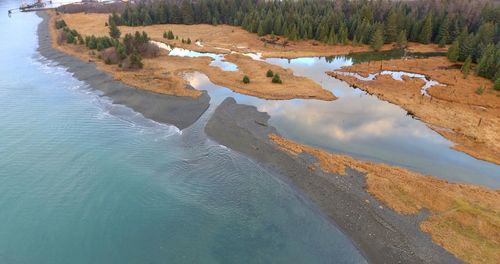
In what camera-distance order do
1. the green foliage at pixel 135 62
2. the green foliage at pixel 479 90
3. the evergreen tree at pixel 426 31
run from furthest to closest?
the evergreen tree at pixel 426 31
the green foliage at pixel 135 62
the green foliage at pixel 479 90

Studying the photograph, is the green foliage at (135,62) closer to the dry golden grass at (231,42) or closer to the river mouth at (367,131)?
the river mouth at (367,131)

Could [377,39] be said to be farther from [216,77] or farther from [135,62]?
[135,62]

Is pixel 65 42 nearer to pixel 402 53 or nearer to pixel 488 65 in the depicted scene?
pixel 402 53

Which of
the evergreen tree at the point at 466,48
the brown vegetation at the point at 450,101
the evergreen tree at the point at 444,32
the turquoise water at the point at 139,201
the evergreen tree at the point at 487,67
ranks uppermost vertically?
the evergreen tree at the point at 444,32

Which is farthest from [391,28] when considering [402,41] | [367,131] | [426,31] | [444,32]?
[367,131]

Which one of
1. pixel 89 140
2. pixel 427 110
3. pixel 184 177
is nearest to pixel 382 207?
pixel 184 177

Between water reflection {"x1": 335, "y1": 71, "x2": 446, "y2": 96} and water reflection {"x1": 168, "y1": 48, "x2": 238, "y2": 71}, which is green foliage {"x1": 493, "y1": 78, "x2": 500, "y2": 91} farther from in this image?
water reflection {"x1": 168, "y1": 48, "x2": 238, "y2": 71}

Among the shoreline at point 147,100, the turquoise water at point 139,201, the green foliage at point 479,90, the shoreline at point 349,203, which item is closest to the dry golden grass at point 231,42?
the shoreline at point 147,100
